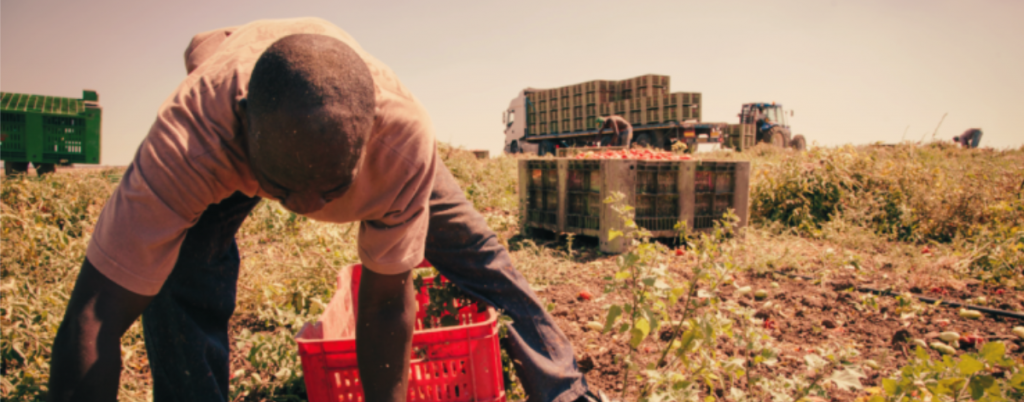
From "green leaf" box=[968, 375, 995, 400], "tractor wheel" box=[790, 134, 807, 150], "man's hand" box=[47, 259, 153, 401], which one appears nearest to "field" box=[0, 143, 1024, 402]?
"green leaf" box=[968, 375, 995, 400]

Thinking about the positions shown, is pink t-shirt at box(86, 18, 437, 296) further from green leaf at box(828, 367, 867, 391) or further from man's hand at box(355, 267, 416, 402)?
green leaf at box(828, 367, 867, 391)

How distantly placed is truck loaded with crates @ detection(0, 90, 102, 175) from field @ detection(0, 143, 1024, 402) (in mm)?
5388

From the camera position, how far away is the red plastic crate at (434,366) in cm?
148

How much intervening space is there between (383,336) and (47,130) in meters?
11.6

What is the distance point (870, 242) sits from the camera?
4359 mm

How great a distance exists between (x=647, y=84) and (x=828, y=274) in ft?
39.7

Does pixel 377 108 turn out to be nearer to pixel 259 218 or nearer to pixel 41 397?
pixel 41 397

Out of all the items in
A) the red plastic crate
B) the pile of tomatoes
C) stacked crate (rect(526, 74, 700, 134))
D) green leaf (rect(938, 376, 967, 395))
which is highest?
stacked crate (rect(526, 74, 700, 134))

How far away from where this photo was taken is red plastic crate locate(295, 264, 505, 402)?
1.48m

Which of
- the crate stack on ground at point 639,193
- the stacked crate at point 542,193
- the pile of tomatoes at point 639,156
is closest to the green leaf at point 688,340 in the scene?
the crate stack on ground at point 639,193

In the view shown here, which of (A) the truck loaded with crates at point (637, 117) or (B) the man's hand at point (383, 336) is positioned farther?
(A) the truck loaded with crates at point (637, 117)

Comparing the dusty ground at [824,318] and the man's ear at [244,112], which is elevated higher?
the man's ear at [244,112]

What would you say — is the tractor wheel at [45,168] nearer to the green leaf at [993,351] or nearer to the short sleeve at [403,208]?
the short sleeve at [403,208]

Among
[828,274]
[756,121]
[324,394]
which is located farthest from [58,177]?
[756,121]
